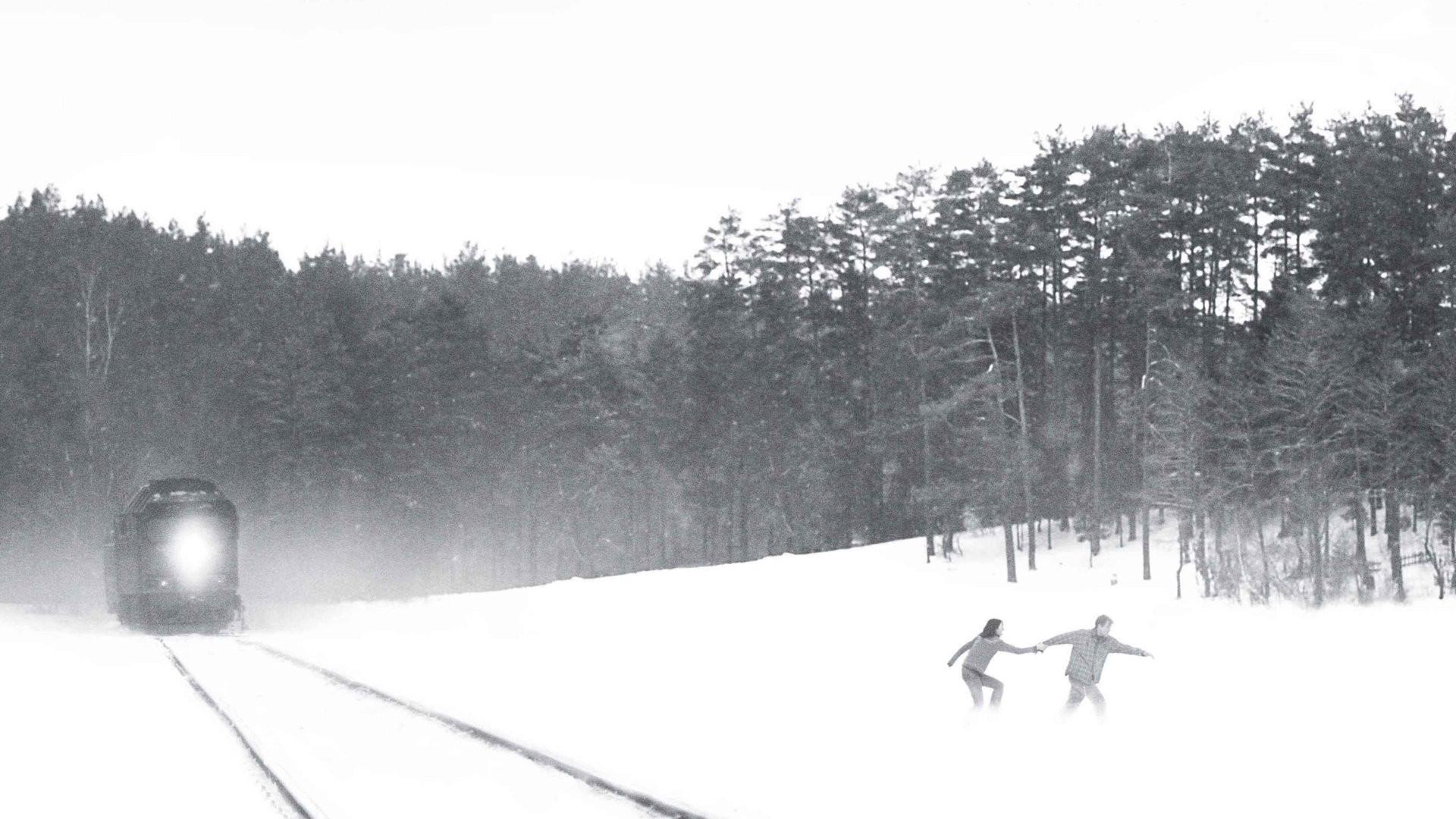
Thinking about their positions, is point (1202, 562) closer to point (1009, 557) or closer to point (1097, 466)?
point (1009, 557)

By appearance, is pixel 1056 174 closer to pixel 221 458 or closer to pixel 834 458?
pixel 834 458

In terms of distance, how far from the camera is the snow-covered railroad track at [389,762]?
14.6 meters

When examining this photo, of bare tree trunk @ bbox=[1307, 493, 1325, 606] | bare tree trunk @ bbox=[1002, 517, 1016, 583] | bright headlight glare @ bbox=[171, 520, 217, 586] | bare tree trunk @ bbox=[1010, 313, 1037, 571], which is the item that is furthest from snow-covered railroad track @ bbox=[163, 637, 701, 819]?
bare tree trunk @ bbox=[1010, 313, 1037, 571]

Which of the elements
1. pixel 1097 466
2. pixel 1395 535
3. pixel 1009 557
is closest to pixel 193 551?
pixel 1009 557

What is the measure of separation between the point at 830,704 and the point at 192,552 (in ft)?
92.8

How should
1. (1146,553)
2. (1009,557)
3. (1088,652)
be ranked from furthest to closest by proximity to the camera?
(1009,557), (1146,553), (1088,652)

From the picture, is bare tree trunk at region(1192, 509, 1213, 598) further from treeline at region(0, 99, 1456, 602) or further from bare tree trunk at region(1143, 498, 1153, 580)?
bare tree trunk at region(1143, 498, 1153, 580)

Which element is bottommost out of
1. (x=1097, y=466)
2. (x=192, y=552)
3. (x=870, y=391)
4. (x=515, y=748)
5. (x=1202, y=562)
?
(x=1202, y=562)

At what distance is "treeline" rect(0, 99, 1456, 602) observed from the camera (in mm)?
52625

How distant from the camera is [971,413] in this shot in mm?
67688

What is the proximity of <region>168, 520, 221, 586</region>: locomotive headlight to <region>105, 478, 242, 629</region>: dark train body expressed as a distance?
23 millimetres

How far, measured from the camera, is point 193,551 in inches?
1821

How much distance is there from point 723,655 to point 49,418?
67.1 m

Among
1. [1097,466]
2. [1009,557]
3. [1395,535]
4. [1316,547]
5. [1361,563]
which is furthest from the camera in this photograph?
[1097,466]
